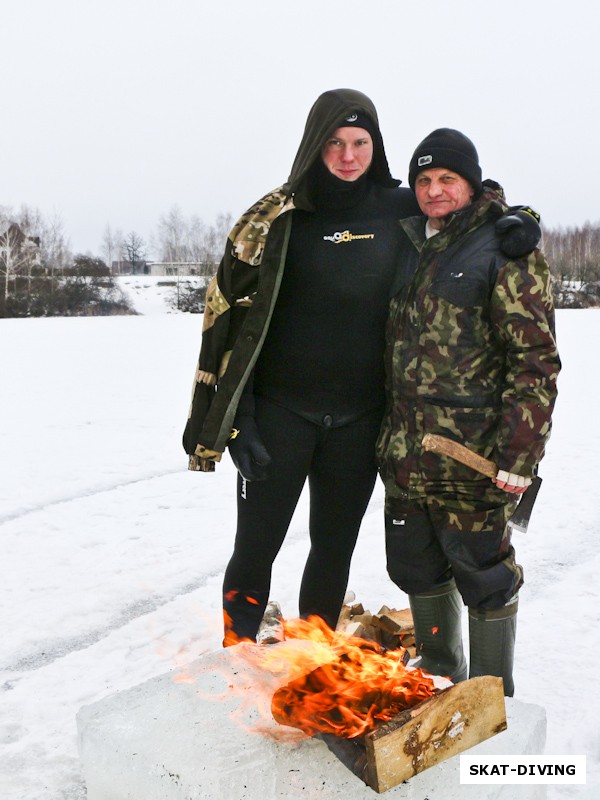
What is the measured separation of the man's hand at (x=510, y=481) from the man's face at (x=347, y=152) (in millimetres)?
1086

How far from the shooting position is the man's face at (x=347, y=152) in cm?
248

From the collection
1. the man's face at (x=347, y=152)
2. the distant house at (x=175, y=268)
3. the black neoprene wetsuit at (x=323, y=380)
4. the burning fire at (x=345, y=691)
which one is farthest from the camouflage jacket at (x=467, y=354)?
the distant house at (x=175, y=268)

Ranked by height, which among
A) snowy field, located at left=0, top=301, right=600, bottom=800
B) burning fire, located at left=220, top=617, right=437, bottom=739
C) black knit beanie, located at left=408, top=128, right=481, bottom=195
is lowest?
snowy field, located at left=0, top=301, right=600, bottom=800

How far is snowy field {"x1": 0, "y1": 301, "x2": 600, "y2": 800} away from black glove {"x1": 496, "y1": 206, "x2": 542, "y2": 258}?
1624 millimetres

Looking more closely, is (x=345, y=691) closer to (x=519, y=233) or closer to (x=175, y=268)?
(x=519, y=233)

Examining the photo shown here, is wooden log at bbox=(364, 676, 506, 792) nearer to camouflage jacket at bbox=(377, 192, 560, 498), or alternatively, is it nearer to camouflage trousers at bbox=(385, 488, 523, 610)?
camouflage trousers at bbox=(385, 488, 523, 610)

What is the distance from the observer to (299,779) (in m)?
1.85

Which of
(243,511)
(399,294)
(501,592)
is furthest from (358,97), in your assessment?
(501,592)

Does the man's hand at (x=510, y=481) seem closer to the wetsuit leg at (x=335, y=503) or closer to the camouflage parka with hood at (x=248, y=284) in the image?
the wetsuit leg at (x=335, y=503)

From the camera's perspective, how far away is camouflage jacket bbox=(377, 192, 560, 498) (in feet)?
7.38

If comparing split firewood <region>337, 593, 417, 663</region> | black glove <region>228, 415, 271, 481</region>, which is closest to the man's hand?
black glove <region>228, 415, 271, 481</region>

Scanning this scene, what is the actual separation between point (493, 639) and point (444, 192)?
1.48 m

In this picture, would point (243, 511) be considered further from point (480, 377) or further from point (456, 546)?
point (480, 377)

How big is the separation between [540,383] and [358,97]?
1.11 m
